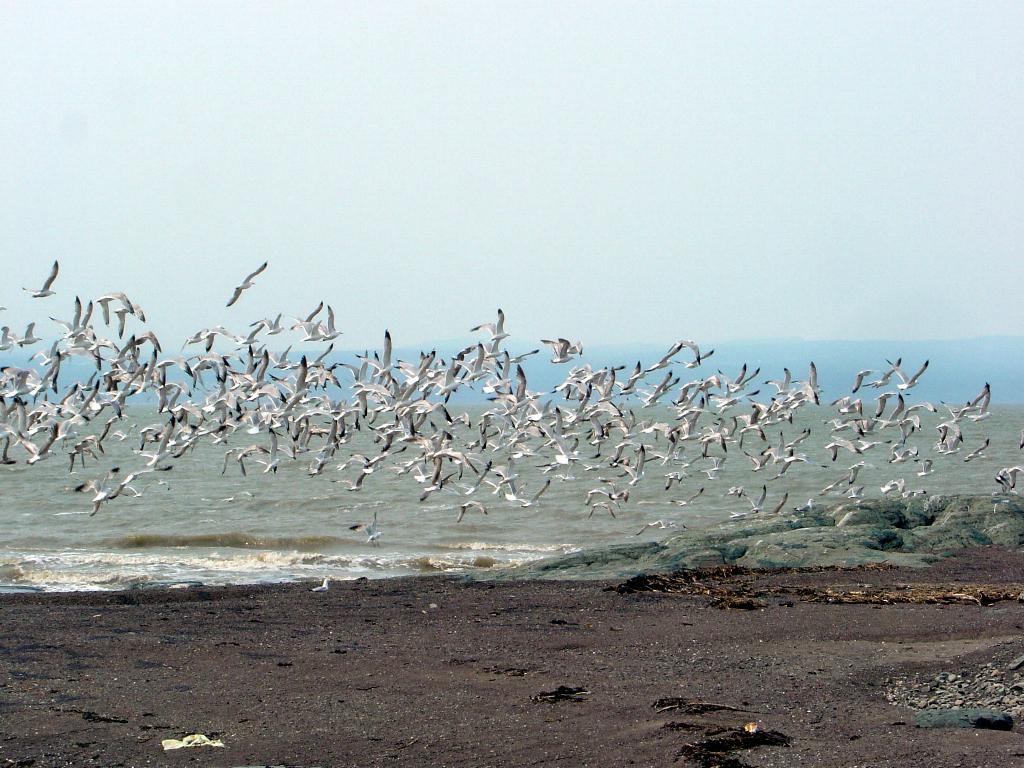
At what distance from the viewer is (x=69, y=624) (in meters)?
12.3

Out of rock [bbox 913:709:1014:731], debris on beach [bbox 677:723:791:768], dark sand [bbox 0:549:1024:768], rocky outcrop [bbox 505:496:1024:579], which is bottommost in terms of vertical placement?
rocky outcrop [bbox 505:496:1024:579]

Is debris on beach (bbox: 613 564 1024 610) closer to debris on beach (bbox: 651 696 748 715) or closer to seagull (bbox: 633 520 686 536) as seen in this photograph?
debris on beach (bbox: 651 696 748 715)

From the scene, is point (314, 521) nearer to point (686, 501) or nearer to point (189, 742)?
point (686, 501)

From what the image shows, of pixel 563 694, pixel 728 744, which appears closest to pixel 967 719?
pixel 728 744

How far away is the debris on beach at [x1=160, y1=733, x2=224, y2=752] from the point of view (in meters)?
7.77

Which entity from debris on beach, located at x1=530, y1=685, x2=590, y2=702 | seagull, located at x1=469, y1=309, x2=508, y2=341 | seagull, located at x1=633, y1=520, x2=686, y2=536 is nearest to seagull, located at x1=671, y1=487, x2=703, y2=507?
seagull, located at x1=633, y1=520, x2=686, y2=536

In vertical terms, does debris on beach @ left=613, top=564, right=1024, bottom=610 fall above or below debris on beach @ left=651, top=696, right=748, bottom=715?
below

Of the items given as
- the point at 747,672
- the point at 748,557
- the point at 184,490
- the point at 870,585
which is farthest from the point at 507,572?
the point at 184,490

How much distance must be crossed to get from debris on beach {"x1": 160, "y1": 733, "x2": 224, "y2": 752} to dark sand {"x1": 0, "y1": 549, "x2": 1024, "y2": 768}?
11 centimetres

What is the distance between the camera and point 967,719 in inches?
299

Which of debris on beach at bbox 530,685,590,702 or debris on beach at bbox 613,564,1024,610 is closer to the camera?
debris on beach at bbox 530,685,590,702

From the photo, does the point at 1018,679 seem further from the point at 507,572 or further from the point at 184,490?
the point at 184,490

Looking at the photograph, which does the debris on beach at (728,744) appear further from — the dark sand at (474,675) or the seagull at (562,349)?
the seagull at (562,349)

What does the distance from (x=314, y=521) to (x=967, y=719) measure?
21589 millimetres
